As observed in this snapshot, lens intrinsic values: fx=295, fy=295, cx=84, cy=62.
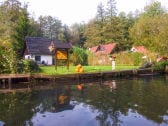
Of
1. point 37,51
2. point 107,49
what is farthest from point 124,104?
point 107,49

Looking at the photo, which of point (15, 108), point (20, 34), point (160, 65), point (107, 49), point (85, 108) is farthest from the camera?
point (107, 49)

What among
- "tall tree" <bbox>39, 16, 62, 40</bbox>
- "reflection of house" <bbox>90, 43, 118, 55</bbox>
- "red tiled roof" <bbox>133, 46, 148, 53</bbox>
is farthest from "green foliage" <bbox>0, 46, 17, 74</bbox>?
"tall tree" <bbox>39, 16, 62, 40</bbox>

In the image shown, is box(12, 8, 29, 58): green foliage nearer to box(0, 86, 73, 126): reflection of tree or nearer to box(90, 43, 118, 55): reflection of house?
box(90, 43, 118, 55): reflection of house

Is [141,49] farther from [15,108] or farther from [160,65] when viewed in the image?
[15,108]

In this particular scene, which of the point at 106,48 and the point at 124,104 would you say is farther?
the point at 106,48

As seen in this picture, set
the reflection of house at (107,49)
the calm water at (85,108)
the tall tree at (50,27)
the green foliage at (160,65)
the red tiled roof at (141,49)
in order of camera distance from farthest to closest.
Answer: the tall tree at (50,27)
the reflection of house at (107,49)
the red tiled roof at (141,49)
the green foliage at (160,65)
the calm water at (85,108)

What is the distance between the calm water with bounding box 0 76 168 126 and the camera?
49.8ft

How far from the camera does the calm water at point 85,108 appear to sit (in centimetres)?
1517

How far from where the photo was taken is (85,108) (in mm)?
18469

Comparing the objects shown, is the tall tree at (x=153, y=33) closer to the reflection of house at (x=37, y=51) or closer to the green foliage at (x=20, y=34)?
the reflection of house at (x=37, y=51)

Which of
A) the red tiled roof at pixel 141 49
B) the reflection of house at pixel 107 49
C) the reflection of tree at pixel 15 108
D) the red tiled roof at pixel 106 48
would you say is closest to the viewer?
the reflection of tree at pixel 15 108

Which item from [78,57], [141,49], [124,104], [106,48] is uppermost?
[106,48]

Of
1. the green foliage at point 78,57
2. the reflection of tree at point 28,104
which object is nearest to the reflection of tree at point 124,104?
the reflection of tree at point 28,104

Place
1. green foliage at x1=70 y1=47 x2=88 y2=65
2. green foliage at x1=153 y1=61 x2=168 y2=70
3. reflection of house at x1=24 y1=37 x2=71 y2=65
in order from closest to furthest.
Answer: green foliage at x1=153 y1=61 x2=168 y2=70 → green foliage at x1=70 y1=47 x2=88 y2=65 → reflection of house at x1=24 y1=37 x2=71 y2=65
